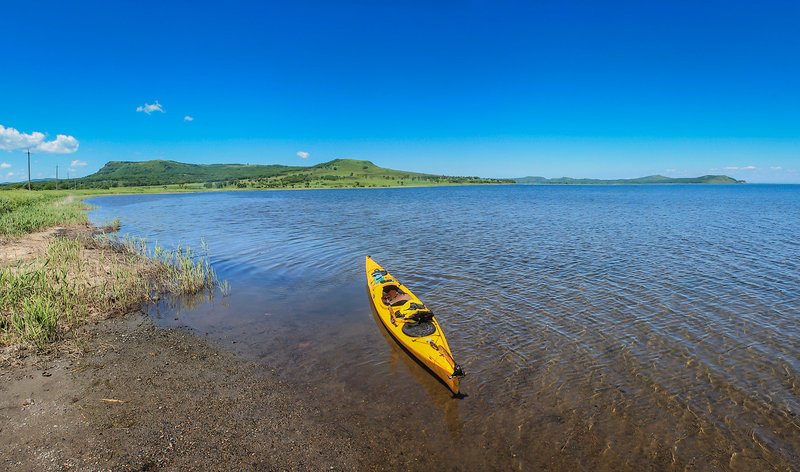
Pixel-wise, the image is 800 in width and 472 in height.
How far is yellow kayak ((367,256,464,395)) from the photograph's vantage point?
9.60 metres

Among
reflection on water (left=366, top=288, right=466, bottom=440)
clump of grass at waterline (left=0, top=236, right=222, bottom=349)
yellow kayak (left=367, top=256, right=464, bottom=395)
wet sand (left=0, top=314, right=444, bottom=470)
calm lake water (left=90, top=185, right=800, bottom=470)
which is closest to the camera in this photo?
wet sand (left=0, top=314, right=444, bottom=470)

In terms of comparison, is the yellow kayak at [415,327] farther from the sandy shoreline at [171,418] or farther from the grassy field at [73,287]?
the grassy field at [73,287]

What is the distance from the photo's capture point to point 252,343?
12047 mm

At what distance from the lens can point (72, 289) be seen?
13.0 metres

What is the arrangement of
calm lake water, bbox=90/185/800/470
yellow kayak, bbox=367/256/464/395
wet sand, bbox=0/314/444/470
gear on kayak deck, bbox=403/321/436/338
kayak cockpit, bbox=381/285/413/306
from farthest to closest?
kayak cockpit, bbox=381/285/413/306
gear on kayak deck, bbox=403/321/436/338
yellow kayak, bbox=367/256/464/395
calm lake water, bbox=90/185/800/470
wet sand, bbox=0/314/444/470

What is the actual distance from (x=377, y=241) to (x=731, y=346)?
22.7 m

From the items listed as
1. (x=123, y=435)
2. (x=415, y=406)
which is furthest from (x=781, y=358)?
(x=123, y=435)

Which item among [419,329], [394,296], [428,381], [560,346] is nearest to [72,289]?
[394,296]

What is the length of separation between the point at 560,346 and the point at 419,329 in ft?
14.6

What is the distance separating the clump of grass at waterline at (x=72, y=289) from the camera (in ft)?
34.9

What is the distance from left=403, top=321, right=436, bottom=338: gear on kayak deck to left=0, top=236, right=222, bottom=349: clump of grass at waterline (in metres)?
10.1

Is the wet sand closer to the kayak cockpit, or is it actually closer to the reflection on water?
the reflection on water

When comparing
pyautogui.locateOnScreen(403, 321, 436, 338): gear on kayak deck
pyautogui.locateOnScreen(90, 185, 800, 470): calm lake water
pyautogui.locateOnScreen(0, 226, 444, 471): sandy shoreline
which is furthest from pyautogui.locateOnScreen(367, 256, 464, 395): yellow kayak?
pyautogui.locateOnScreen(0, 226, 444, 471): sandy shoreline

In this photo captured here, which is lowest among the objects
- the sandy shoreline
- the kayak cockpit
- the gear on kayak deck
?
the sandy shoreline
